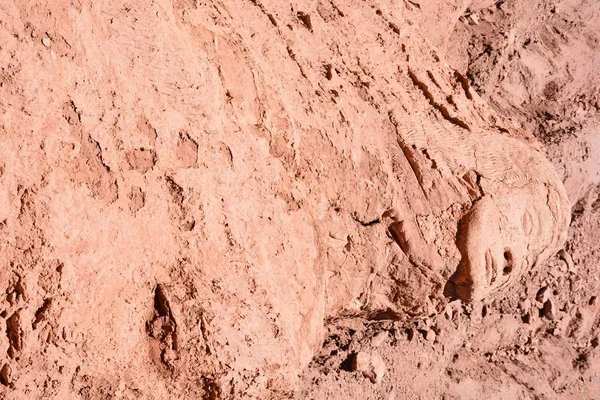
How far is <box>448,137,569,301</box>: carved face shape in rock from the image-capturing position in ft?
6.26

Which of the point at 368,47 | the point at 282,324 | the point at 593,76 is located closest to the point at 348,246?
the point at 282,324

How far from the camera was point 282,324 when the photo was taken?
1535 mm

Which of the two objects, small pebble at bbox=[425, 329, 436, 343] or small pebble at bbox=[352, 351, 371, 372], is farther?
small pebble at bbox=[425, 329, 436, 343]

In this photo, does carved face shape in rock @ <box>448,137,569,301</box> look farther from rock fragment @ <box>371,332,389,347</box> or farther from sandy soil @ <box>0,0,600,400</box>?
rock fragment @ <box>371,332,389,347</box>

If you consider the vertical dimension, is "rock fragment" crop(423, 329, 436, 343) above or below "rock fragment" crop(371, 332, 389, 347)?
above

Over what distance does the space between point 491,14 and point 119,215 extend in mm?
2135

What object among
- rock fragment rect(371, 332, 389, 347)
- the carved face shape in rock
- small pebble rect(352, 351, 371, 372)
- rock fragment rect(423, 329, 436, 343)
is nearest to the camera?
the carved face shape in rock

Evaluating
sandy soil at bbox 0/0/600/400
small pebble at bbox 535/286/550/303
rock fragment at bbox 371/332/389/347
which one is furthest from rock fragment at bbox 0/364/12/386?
small pebble at bbox 535/286/550/303

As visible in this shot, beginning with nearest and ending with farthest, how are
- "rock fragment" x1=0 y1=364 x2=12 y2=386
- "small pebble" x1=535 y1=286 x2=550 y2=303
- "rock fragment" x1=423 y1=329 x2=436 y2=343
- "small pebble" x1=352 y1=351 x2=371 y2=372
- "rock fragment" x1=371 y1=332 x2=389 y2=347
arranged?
"rock fragment" x1=0 y1=364 x2=12 y2=386 → "small pebble" x1=352 y1=351 x2=371 y2=372 → "rock fragment" x1=371 y1=332 x2=389 y2=347 → "rock fragment" x1=423 y1=329 x2=436 y2=343 → "small pebble" x1=535 y1=286 x2=550 y2=303

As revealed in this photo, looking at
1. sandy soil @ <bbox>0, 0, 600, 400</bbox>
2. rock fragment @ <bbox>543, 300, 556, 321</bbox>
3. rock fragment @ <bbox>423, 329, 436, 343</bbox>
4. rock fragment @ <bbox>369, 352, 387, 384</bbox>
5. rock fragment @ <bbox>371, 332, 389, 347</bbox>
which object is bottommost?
rock fragment @ <bbox>369, 352, 387, 384</bbox>

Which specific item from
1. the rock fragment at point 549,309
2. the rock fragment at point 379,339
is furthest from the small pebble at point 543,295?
the rock fragment at point 379,339

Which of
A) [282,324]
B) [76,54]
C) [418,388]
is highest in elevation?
[76,54]

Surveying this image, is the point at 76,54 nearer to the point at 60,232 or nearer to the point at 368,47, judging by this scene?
the point at 60,232

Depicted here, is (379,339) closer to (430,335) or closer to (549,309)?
(430,335)
